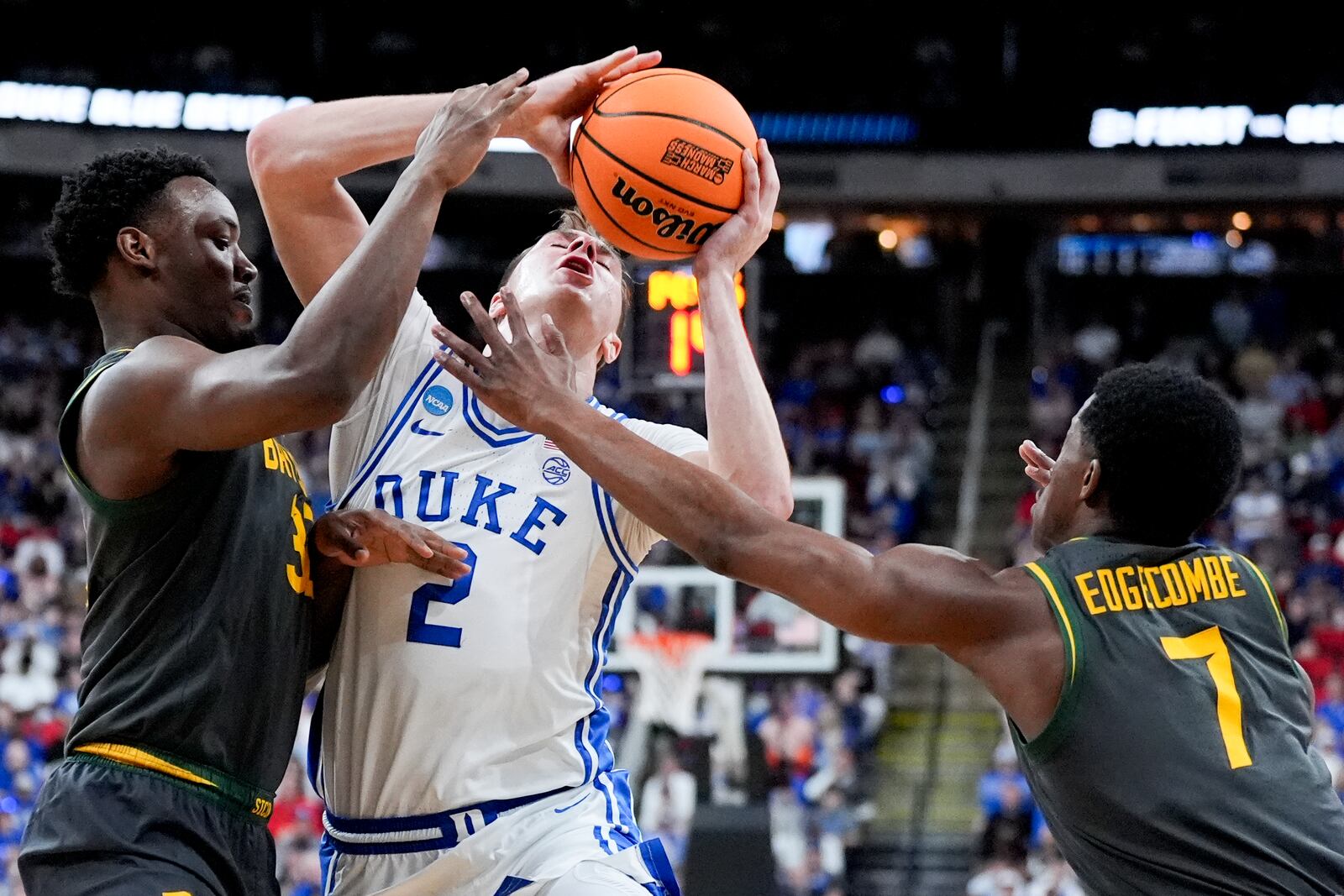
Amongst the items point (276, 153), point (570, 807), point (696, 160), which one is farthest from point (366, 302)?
point (570, 807)

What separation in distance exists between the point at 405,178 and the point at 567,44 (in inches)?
684

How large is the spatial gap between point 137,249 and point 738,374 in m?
1.33

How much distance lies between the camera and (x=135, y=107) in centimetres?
1820

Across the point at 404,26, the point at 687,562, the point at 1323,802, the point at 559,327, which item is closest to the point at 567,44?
the point at 404,26

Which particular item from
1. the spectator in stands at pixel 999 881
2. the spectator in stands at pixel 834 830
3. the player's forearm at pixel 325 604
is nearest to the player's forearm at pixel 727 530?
the player's forearm at pixel 325 604

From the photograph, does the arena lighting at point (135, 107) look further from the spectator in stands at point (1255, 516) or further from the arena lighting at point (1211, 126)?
the spectator in stands at point (1255, 516)

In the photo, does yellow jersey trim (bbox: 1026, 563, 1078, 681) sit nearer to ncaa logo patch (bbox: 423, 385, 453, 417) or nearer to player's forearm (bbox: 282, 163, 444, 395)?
player's forearm (bbox: 282, 163, 444, 395)

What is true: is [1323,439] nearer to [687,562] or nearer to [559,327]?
[687,562]

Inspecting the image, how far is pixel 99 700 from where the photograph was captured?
116 inches

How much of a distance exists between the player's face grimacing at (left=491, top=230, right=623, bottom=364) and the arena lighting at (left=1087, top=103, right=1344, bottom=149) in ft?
54.3

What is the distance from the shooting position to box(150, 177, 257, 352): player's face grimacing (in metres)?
3.08

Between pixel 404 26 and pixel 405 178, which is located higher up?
pixel 404 26

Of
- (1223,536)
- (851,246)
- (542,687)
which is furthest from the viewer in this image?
(851,246)

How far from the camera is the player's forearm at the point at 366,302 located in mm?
2711
